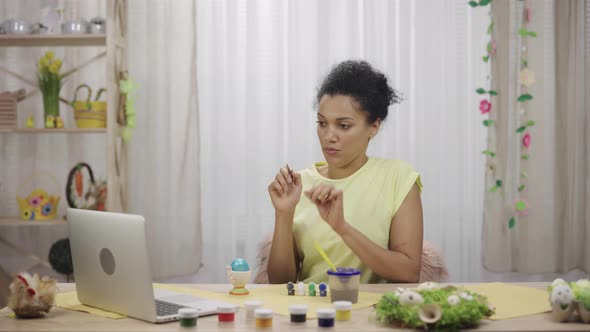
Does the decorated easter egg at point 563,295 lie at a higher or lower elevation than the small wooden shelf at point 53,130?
lower

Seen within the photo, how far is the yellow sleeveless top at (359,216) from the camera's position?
2229 millimetres

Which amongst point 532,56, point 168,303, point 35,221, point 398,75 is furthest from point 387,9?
point 168,303

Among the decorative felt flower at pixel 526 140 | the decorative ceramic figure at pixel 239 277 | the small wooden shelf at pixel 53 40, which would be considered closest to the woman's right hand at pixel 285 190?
the decorative ceramic figure at pixel 239 277

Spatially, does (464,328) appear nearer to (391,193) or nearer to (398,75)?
(391,193)

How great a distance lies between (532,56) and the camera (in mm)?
3664

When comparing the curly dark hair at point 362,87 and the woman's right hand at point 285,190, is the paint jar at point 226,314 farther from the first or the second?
the curly dark hair at point 362,87

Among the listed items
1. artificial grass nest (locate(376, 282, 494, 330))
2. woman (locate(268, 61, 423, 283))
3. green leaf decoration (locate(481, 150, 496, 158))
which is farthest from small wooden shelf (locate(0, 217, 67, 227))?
artificial grass nest (locate(376, 282, 494, 330))

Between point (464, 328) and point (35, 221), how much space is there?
99.7 inches

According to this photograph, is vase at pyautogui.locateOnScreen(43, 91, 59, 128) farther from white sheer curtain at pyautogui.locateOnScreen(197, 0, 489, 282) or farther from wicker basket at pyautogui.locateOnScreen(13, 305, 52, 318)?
wicker basket at pyautogui.locateOnScreen(13, 305, 52, 318)

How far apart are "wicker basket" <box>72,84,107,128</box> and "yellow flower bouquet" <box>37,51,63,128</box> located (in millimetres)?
95

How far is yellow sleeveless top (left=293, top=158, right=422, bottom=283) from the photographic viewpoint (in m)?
2.23

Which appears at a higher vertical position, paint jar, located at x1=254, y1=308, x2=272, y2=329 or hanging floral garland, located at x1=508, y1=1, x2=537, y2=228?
hanging floral garland, located at x1=508, y1=1, x2=537, y2=228

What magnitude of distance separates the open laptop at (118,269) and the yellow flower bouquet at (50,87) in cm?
Answer: 191

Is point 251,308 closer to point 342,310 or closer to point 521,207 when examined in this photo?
point 342,310
